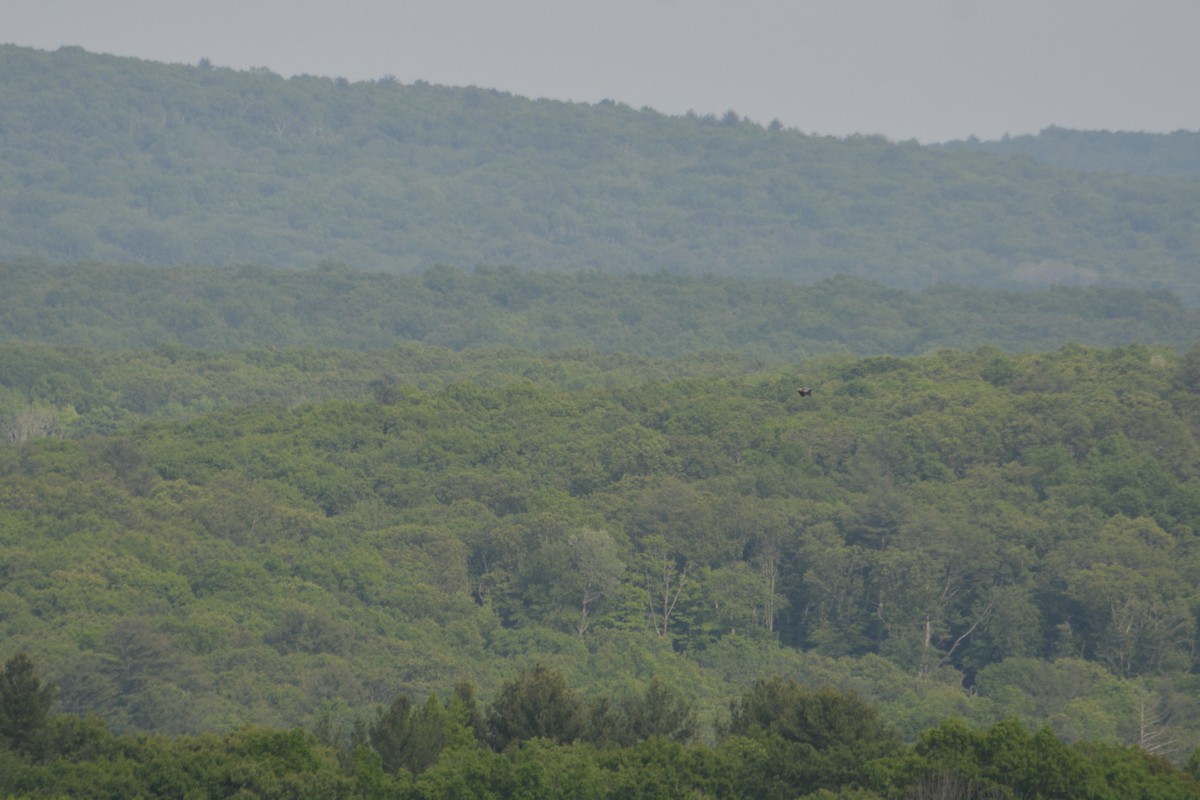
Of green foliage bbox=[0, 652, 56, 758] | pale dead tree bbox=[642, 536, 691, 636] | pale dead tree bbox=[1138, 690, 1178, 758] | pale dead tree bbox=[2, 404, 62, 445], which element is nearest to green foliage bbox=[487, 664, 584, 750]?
green foliage bbox=[0, 652, 56, 758]

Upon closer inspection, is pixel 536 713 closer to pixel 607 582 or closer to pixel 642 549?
pixel 607 582

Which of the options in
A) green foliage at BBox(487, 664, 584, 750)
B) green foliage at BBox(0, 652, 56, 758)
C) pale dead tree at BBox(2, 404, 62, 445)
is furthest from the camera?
pale dead tree at BBox(2, 404, 62, 445)

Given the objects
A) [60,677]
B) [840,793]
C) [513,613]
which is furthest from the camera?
[513,613]

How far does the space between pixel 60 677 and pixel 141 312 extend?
3419 inches

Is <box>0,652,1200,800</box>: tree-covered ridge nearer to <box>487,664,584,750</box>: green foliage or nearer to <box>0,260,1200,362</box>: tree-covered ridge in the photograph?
<box>487,664,584,750</box>: green foliage

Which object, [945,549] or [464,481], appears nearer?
[945,549]

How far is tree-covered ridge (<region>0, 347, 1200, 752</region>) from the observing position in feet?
185

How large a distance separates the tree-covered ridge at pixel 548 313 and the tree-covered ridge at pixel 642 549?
167 ft

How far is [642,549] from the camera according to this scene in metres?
70.9

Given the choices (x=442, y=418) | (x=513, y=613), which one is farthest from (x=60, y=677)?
(x=442, y=418)

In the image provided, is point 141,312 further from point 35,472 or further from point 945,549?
point 945,549

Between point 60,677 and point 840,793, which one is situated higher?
point 840,793

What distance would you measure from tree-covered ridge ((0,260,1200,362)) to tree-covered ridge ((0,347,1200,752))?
167 ft

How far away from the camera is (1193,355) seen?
8375cm
